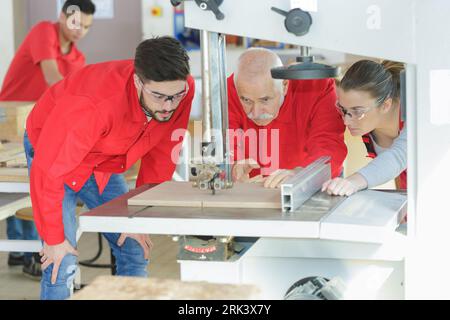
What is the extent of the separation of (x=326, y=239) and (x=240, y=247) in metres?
0.23

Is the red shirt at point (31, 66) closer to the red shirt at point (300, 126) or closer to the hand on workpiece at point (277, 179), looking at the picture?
the red shirt at point (300, 126)

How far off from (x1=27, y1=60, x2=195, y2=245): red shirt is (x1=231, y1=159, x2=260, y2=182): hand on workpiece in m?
0.22

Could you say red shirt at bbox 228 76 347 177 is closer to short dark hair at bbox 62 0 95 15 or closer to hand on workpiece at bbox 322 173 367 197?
hand on workpiece at bbox 322 173 367 197

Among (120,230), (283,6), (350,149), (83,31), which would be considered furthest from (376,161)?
(83,31)

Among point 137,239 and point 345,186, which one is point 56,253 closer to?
point 137,239

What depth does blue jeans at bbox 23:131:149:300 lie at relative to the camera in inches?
103

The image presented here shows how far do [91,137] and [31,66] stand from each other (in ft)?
9.03

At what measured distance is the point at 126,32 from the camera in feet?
23.6

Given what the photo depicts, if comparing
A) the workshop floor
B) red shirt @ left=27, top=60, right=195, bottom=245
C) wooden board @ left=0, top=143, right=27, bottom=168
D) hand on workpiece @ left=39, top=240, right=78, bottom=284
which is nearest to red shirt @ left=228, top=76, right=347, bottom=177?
red shirt @ left=27, top=60, right=195, bottom=245

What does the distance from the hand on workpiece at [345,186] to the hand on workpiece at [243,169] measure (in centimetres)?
46

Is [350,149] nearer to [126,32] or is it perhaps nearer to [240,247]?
[240,247]

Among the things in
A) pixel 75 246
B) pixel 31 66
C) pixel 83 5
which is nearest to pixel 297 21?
pixel 75 246

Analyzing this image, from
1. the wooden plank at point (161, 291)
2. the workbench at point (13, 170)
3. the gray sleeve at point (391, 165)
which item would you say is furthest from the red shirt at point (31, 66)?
the wooden plank at point (161, 291)
